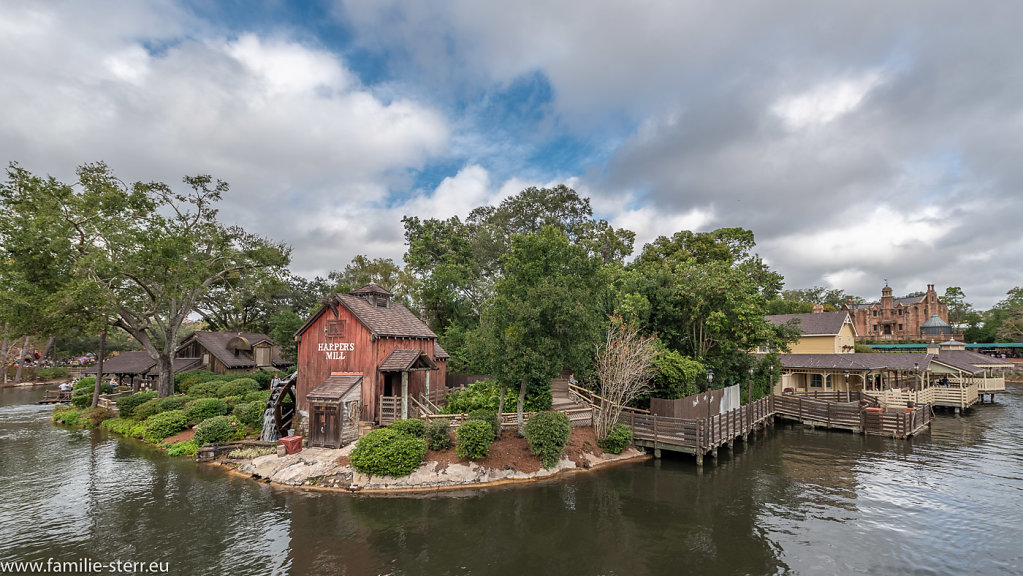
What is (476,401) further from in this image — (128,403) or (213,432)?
(128,403)

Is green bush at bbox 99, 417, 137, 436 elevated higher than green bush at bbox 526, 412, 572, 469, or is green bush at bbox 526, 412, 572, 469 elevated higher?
green bush at bbox 526, 412, 572, 469

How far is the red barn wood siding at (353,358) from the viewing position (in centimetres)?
2239

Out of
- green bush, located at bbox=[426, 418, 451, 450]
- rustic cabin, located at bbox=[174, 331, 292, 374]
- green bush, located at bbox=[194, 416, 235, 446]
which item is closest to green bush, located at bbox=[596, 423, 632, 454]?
green bush, located at bbox=[426, 418, 451, 450]

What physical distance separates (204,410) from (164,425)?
7.12 ft

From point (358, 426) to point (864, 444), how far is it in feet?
96.9

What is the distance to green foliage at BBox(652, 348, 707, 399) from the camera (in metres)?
24.1

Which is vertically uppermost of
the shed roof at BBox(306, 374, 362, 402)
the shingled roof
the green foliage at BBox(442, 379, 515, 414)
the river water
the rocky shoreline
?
the shingled roof

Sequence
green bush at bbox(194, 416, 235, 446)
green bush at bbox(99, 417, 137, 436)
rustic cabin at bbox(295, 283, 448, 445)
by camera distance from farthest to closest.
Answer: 1. green bush at bbox(99, 417, 137, 436)
2. green bush at bbox(194, 416, 235, 446)
3. rustic cabin at bbox(295, 283, 448, 445)

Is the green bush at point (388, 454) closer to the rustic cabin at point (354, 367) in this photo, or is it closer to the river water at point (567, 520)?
the river water at point (567, 520)

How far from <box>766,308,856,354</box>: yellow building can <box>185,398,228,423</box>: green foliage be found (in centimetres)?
4720

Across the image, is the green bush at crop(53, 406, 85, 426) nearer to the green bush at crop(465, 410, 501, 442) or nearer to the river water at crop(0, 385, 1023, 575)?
the river water at crop(0, 385, 1023, 575)

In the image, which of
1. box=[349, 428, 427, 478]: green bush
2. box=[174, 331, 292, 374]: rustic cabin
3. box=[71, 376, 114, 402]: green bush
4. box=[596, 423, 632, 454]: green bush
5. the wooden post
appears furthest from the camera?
box=[174, 331, 292, 374]: rustic cabin

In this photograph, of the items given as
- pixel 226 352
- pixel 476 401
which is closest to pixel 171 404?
pixel 226 352

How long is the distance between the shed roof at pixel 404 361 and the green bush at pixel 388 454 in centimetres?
362
